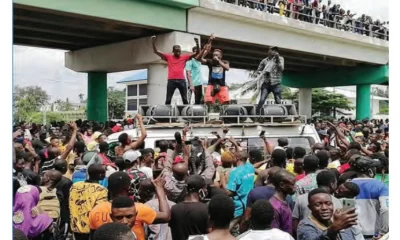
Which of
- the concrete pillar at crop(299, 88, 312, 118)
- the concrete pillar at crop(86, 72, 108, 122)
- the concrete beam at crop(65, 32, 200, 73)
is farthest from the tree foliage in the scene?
the concrete pillar at crop(299, 88, 312, 118)

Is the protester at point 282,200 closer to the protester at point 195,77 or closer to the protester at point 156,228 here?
the protester at point 156,228

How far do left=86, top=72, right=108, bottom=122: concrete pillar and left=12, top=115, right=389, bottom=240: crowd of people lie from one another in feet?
51.6

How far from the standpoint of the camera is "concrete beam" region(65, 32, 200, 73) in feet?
52.4

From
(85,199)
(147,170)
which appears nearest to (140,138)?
(147,170)

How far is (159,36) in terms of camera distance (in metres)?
16.3

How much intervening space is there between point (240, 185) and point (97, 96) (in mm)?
17739

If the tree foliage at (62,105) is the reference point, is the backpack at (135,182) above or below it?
below

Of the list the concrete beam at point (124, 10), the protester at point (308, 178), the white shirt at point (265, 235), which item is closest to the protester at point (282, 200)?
the protester at point (308, 178)

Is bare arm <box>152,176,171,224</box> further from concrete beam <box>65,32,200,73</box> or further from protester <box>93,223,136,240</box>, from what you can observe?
concrete beam <box>65,32,200,73</box>

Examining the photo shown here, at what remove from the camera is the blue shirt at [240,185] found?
4789 millimetres

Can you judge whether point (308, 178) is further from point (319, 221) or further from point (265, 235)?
point (265, 235)

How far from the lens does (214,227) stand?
3004 mm

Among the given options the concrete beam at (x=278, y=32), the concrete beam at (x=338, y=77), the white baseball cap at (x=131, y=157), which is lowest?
the white baseball cap at (x=131, y=157)

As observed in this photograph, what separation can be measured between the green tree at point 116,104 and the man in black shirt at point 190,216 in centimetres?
4201
